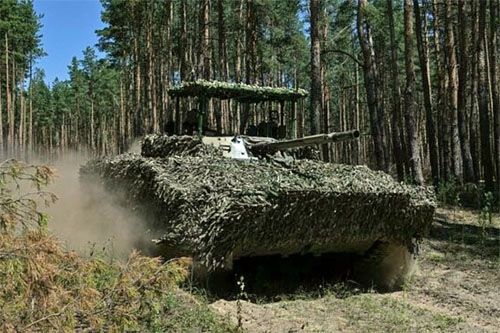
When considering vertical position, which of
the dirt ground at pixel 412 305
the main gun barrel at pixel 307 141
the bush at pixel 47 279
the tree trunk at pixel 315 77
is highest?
the tree trunk at pixel 315 77

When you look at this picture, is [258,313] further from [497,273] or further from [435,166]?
[435,166]

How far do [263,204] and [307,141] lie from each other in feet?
4.72

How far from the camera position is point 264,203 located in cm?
694

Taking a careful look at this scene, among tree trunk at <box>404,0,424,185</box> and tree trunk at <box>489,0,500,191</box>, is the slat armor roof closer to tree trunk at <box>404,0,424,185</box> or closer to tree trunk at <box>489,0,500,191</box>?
tree trunk at <box>404,0,424,185</box>

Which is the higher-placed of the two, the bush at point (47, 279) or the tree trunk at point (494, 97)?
the tree trunk at point (494, 97)

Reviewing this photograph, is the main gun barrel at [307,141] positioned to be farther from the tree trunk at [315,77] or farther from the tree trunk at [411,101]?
the tree trunk at [411,101]

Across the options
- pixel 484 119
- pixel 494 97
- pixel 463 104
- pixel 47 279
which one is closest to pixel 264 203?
pixel 47 279

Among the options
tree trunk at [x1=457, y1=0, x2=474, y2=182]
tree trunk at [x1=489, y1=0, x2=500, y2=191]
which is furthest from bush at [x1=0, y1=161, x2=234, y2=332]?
tree trunk at [x1=457, y1=0, x2=474, y2=182]

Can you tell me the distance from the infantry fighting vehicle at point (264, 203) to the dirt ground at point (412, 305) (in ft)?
1.93

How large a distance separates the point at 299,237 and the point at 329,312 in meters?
1.02

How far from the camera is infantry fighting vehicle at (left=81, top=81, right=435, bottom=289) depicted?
6.81 m

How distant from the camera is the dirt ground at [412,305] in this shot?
6898mm

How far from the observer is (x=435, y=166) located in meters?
20.3

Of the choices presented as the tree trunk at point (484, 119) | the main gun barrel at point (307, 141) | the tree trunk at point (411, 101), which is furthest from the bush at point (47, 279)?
the tree trunk at point (484, 119)
